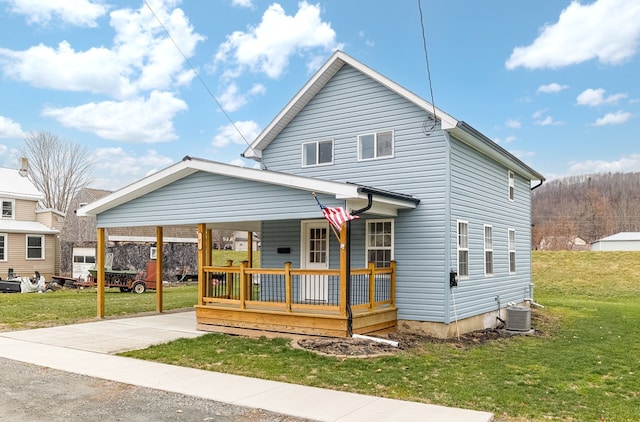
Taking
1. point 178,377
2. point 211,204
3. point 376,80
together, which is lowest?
point 178,377

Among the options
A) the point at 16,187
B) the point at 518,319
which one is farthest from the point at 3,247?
the point at 518,319

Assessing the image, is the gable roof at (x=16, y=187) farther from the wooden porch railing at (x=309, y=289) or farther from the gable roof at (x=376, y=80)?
the wooden porch railing at (x=309, y=289)

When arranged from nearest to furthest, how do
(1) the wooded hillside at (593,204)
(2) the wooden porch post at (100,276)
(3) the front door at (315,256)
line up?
(3) the front door at (315,256), (2) the wooden porch post at (100,276), (1) the wooded hillside at (593,204)

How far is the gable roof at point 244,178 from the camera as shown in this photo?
9.38m

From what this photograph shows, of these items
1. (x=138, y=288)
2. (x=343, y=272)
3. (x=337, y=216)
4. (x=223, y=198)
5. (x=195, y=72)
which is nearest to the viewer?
(x=337, y=216)

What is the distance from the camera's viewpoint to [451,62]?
15141 mm

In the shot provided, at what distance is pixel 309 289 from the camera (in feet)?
40.4

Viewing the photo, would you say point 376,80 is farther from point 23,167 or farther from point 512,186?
point 23,167

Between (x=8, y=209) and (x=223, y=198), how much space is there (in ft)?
74.7

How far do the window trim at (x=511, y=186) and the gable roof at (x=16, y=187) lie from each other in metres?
25.8

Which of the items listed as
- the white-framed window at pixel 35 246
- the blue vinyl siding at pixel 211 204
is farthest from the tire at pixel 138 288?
the blue vinyl siding at pixel 211 204

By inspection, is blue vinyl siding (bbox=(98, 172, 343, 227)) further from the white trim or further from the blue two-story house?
the white trim

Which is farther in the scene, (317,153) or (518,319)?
(317,153)

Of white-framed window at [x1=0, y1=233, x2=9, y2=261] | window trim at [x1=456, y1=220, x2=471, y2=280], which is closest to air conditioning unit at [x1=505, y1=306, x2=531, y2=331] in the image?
window trim at [x1=456, y1=220, x2=471, y2=280]
